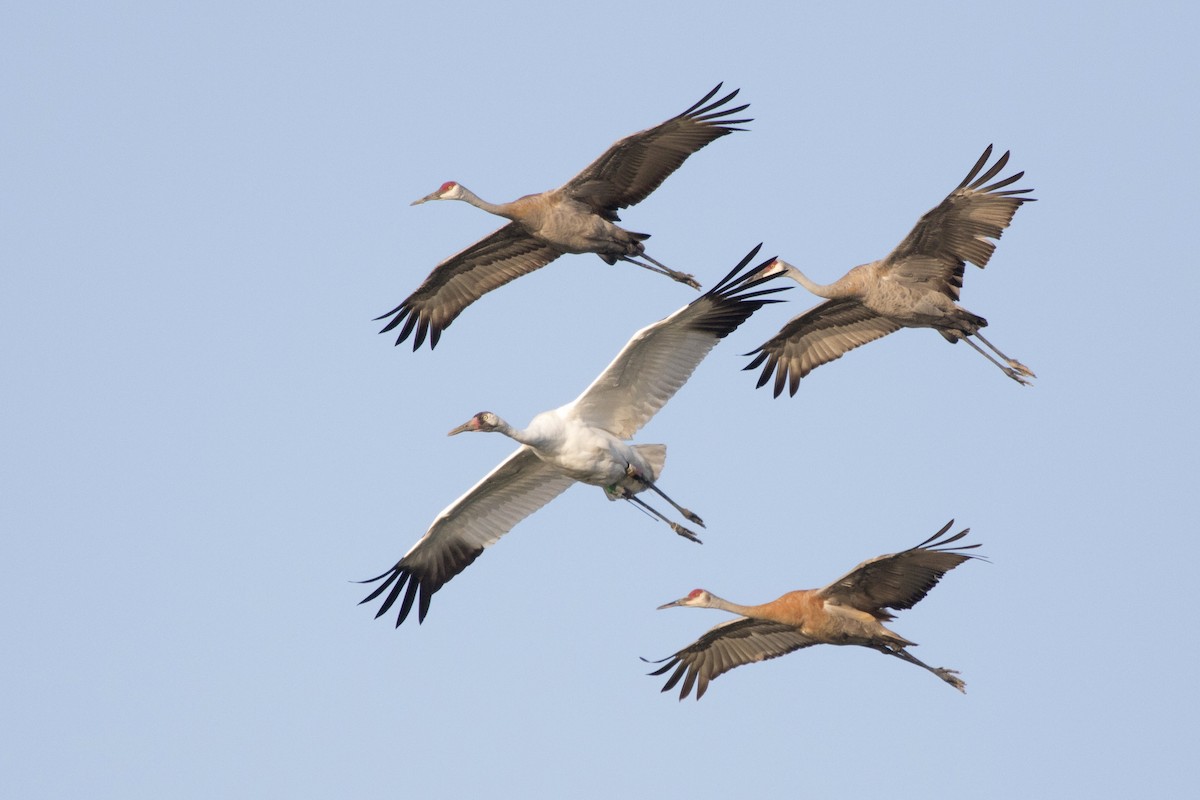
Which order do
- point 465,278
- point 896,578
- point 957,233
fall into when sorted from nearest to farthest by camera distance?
point 896,578, point 957,233, point 465,278

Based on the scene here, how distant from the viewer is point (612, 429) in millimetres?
14070

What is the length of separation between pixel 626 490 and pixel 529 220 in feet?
8.83

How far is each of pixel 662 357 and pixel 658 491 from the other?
1211 mm

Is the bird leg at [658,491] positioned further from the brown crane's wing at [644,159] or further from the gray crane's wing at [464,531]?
the brown crane's wing at [644,159]

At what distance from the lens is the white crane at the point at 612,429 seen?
13.5 meters

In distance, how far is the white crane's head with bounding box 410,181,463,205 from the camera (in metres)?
16.2

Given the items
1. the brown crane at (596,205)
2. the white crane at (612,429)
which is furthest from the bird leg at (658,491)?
the brown crane at (596,205)

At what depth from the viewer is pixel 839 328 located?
16.7 meters

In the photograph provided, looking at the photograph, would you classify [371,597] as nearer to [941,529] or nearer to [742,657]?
[742,657]

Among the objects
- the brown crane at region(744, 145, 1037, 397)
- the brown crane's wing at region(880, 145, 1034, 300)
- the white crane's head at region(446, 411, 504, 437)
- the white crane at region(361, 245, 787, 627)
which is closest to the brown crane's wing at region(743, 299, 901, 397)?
the brown crane at region(744, 145, 1037, 397)

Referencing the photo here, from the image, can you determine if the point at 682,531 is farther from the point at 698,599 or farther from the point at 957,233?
the point at 957,233

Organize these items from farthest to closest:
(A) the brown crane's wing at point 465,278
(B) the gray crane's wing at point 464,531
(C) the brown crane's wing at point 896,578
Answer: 1. (A) the brown crane's wing at point 465,278
2. (B) the gray crane's wing at point 464,531
3. (C) the brown crane's wing at point 896,578

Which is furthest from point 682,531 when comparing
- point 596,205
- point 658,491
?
point 596,205

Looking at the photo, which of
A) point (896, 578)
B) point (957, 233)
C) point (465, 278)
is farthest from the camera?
point (465, 278)
